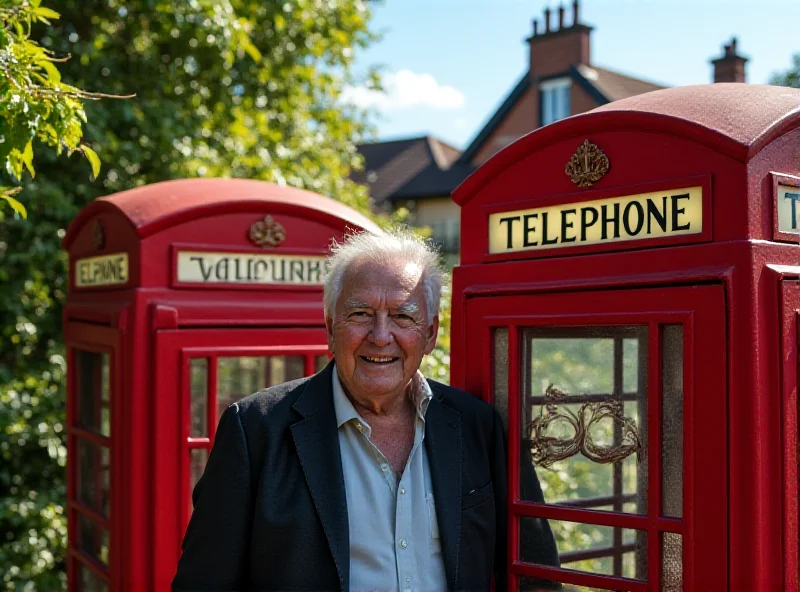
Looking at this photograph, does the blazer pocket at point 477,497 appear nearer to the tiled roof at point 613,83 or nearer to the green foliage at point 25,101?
the green foliage at point 25,101

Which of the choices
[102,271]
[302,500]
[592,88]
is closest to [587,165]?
[302,500]

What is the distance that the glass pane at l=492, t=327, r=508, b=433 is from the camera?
2.59 metres

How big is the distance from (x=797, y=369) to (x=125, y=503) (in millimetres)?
2609

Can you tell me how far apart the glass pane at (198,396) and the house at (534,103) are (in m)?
12.1

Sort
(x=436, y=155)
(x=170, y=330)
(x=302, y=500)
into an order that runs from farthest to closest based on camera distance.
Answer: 1. (x=436, y=155)
2. (x=170, y=330)
3. (x=302, y=500)

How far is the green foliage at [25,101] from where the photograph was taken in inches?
106

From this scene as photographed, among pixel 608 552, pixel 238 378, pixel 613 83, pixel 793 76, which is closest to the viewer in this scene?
pixel 608 552

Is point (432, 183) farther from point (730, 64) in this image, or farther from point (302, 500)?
point (302, 500)

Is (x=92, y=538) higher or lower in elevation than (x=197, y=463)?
lower

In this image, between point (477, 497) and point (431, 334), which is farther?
point (431, 334)

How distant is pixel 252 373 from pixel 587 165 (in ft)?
7.74

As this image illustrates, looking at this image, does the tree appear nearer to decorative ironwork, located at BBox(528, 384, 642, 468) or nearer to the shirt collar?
the shirt collar

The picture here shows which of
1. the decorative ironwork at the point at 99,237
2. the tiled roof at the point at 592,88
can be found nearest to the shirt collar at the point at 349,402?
the decorative ironwork at the point at 99,237

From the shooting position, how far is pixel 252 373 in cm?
423
